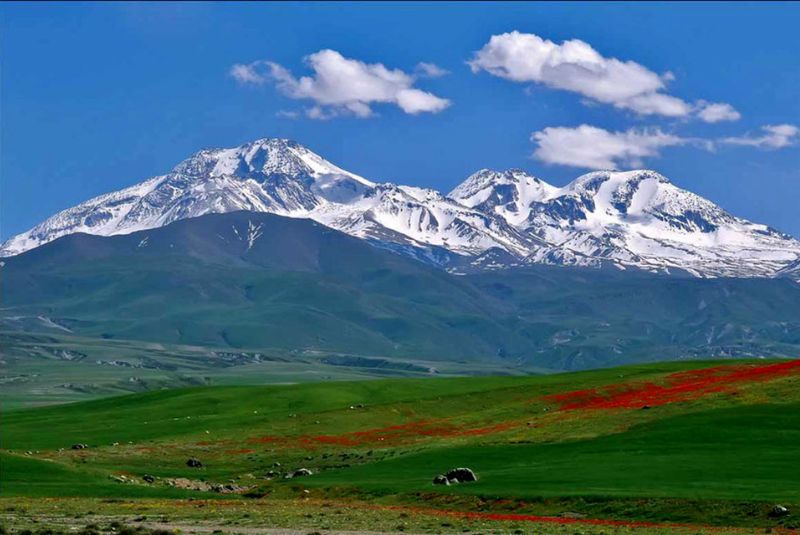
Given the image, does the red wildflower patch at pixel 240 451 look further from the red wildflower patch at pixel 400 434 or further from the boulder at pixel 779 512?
the boulder at pixel 779 512

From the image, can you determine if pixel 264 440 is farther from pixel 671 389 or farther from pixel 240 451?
pixel 671 389

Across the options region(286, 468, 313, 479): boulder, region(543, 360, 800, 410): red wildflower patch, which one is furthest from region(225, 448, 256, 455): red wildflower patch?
region(543, 360, 800, 410): red wildflower patch

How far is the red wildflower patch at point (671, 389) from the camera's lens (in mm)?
106500

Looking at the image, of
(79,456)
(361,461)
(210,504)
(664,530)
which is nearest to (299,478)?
(361,461)

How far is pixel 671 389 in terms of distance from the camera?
376 ft

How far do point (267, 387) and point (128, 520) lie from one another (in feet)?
352

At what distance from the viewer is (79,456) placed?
105250 millimetres

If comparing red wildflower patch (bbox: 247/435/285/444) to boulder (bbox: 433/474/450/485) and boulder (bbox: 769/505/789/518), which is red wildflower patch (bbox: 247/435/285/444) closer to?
boulder (bbox: 433/474/450/485)


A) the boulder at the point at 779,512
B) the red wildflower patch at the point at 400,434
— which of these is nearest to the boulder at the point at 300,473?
the red wildflower patch at the point at 400,434

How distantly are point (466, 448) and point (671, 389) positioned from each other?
28.9 metres

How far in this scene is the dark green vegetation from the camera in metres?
65.9

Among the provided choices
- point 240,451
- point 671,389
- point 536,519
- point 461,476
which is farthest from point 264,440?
point 536,519

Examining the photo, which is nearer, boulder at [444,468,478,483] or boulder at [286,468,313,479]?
boulder at [444,468,478,483]

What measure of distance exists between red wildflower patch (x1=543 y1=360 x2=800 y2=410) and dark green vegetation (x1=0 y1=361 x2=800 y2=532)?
1.27ft
